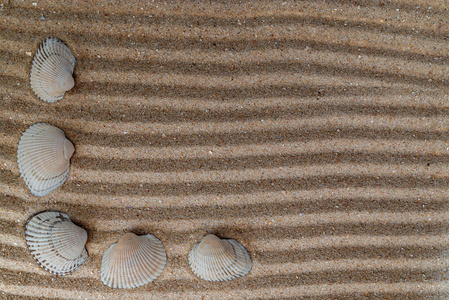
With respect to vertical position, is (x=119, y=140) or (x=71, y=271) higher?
(x=119, y=140)

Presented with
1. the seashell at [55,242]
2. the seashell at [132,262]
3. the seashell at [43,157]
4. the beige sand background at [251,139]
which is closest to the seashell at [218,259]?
the beige sand background at [251,139]

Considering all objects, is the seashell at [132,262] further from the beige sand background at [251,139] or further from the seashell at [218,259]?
the seashell at [218,259]

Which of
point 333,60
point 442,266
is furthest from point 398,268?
point 333,60

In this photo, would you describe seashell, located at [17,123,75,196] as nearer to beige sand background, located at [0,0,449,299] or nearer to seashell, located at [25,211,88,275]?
beige sand background, located at [0,0,449,299]

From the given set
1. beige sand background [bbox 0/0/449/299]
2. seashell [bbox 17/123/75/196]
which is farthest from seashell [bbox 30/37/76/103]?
seashell [bbox 17/123/75/196]

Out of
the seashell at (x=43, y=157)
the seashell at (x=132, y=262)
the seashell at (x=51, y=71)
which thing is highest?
the seashell at (x=51, y=71)

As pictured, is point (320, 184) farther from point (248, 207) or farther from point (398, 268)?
point (398, 268)

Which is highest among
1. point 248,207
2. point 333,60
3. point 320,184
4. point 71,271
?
point 333,60
